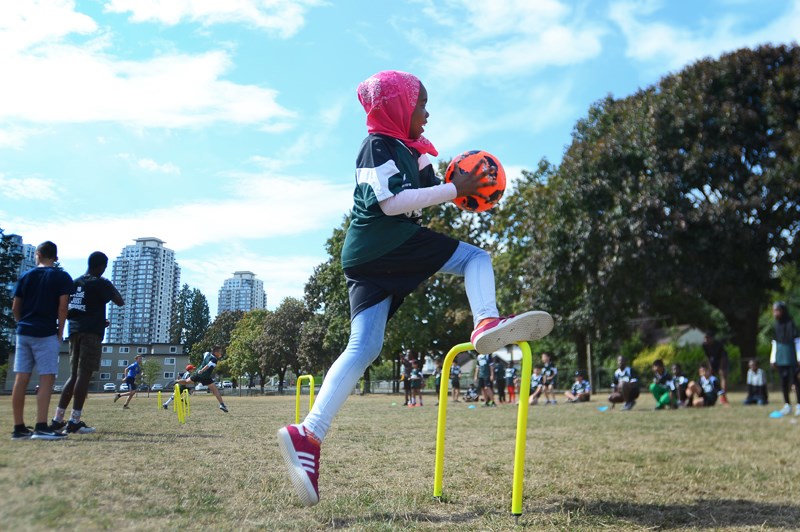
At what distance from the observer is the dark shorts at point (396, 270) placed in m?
3.26

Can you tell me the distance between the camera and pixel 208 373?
445 cm

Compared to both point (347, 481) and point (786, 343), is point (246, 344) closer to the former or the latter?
point (347, 481)

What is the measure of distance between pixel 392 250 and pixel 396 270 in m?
0.11

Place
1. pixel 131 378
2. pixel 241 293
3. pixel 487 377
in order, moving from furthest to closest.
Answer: pixel 487 377 < pixel 241 293 < pixel 131 378

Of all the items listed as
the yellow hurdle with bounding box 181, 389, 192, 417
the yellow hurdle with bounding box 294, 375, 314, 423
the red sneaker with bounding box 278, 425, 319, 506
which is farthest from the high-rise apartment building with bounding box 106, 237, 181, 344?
the red sneaker with bounding box 278, 425, 319, 506

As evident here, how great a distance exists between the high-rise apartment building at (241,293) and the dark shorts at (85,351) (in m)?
1.18

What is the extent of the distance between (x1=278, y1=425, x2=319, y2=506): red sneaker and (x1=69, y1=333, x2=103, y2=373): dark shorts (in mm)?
2759

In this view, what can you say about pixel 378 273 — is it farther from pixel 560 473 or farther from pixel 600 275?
pixel 600 275

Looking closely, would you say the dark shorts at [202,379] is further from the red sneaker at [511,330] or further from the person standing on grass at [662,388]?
the person standing on grass at [662,388]

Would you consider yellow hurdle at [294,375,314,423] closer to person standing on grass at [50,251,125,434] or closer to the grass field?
the grass field

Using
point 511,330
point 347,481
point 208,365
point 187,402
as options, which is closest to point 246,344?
point 208,365

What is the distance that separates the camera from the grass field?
2.65 meters

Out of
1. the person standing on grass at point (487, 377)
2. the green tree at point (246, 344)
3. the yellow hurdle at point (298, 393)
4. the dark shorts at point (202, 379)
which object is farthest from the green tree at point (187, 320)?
the person standing on grass at point (487, 377)

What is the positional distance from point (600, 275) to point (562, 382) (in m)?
18.0
